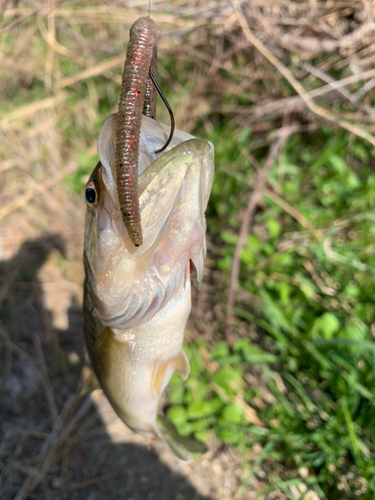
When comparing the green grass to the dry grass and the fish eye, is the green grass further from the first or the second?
the fish eye

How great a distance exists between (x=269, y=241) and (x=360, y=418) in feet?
4.19

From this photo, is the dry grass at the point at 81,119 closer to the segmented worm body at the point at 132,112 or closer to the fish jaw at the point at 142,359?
the fish jaw at the point at 142,359

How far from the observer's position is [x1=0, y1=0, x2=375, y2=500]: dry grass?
2492 mm

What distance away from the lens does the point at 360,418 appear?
1946 millimetres

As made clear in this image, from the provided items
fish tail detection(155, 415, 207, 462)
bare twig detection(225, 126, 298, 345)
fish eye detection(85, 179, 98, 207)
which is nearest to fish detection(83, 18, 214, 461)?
fish eye detection(85, 179, 98, 207)

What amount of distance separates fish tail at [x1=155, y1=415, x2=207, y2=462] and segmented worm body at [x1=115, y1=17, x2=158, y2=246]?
43.1 inches

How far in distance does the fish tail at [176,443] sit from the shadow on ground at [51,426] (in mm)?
554

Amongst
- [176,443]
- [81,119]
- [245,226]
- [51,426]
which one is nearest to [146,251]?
[176,443]

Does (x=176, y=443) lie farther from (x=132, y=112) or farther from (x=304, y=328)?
(x=132, y=112)

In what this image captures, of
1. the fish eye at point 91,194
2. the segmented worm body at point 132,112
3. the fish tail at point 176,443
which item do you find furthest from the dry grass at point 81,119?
the segmented worm body at point 132,112

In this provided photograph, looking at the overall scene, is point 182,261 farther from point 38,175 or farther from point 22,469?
point 38,175

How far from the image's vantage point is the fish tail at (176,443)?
166 centimetres

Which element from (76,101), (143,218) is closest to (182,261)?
(143,218)

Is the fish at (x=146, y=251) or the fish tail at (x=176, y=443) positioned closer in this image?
the fish at (x=146, y=251)
